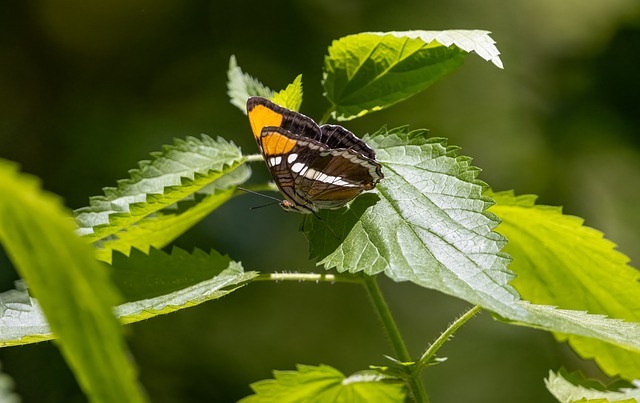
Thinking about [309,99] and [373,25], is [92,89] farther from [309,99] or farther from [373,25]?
[373,25]

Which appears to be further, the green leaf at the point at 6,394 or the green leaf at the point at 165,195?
the green leaf at the point at 165,195

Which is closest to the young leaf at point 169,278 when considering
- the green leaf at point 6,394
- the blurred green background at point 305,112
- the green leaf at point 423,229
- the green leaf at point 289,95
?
the green leaf at point 423,229

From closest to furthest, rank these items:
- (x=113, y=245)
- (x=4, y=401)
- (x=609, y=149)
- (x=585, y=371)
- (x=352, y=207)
Answer: (x=4, y=401) < (x=352, y=207) < (x=113, y=245) < (x=585, y=371) < (x=609, y=149)

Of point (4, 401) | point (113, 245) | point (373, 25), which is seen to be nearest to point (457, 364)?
point (373, 25)

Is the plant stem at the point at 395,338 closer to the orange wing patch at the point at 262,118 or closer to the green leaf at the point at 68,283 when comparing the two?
the orange wing patch at the point at 262,118

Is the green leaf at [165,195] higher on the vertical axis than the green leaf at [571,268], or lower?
higher

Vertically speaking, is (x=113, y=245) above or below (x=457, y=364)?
above

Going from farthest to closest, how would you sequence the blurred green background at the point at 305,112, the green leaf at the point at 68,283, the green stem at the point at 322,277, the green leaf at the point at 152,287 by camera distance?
the blurred green background at the point at 305,112 < the green stem at the point at 322,277 < the green leaf at the point at 152,287 < the green leaf at the point at 68,283
